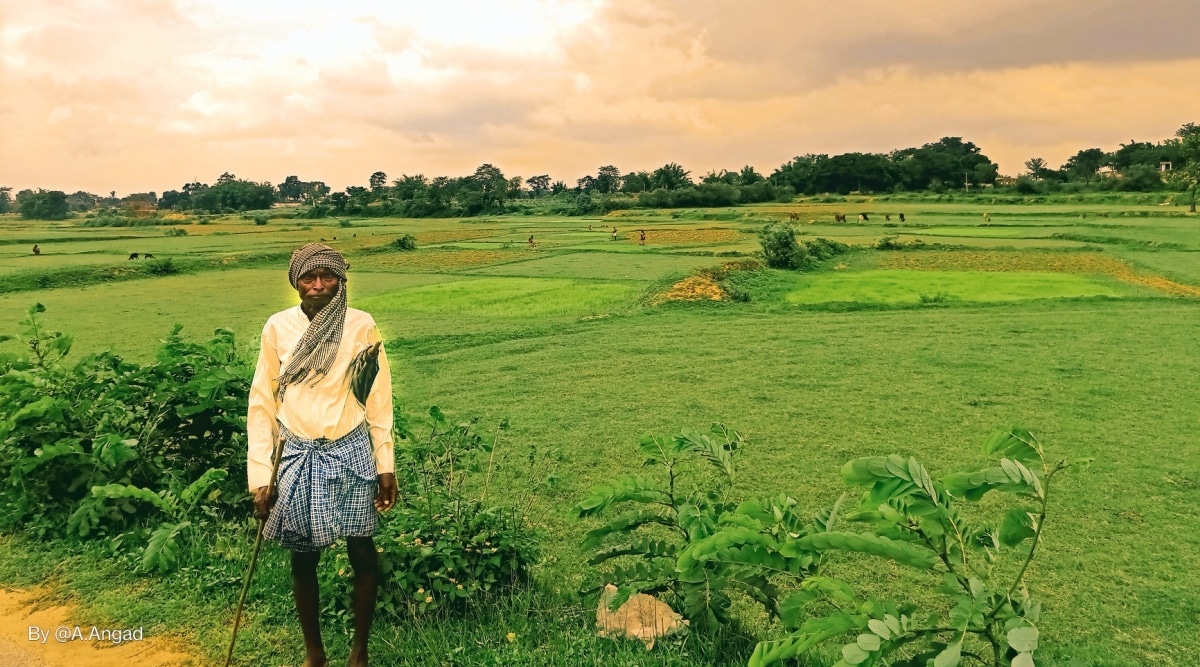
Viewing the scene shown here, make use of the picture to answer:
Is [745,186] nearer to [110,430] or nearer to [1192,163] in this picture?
[1192,163]

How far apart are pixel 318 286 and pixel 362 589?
1064 millimetres

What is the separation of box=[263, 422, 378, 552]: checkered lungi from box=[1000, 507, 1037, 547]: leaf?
1906 millimetres

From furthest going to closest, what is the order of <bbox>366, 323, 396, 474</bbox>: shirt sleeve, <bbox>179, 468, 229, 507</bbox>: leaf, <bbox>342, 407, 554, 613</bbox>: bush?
<bbox>179, 468, 229, 507</bbox>: leaf, <bbox>342, 407, 554, 613</bbox>: bush, <bbox>366, 323, 396, 474</bbox>: shirt sleeve

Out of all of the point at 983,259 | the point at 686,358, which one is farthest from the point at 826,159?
the point at 686,358

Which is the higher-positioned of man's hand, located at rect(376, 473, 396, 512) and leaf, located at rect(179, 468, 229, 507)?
man's hand, located at rect(376, 473, 396, 512)

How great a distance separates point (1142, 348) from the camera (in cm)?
869

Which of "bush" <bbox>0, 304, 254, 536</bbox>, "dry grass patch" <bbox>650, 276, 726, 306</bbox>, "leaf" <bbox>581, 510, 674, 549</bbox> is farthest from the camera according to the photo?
"dry grass patch" <bbox>650, 276, 726, 306</bbox>

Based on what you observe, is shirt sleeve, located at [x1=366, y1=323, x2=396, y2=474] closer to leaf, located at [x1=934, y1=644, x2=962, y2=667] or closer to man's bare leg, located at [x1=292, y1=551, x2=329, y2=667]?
man's bare leg, located at [x1=292, y1=551, x2=329, y2=667]

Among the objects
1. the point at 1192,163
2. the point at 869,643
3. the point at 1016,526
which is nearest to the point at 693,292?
the point at 1016,526

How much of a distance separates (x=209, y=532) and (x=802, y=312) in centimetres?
1031

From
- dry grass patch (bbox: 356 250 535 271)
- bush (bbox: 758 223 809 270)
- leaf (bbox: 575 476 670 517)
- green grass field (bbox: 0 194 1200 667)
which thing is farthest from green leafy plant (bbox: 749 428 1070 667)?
dry grass patch (bbox: 356 250 535 271)

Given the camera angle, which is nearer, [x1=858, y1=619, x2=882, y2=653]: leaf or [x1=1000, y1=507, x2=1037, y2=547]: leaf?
[x1=858, y1=619, x2=882, y2=653]: leaf

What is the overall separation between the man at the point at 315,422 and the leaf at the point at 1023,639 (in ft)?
6.18

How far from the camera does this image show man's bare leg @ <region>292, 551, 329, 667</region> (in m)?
2.53
